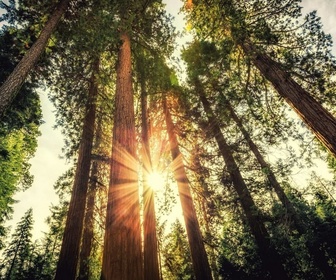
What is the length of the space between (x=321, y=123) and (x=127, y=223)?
4168 mm

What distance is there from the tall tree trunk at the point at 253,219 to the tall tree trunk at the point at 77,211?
433cm

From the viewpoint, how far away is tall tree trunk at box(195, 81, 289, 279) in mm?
7473

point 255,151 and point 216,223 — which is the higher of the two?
point 255,151

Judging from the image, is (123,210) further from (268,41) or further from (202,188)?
(202,188)

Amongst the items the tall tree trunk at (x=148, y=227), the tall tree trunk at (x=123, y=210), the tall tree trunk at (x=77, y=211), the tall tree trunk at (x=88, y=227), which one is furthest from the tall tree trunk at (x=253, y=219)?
the tall tree trunk at (x=88, y=227)

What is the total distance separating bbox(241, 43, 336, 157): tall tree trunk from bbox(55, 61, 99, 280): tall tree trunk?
5.57m

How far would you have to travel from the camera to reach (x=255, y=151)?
35.2ft

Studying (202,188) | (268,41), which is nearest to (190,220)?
(202,188)

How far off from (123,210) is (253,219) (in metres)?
6.53

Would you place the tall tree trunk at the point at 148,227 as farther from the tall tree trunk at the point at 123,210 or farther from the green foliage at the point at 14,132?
the green foliage at the point at 14,132

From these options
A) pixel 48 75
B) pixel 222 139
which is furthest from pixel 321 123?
pixel 48 75

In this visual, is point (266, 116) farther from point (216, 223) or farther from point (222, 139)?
point (216, 223)

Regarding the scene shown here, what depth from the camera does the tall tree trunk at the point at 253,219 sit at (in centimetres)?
747

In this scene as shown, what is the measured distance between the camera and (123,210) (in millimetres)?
3543
